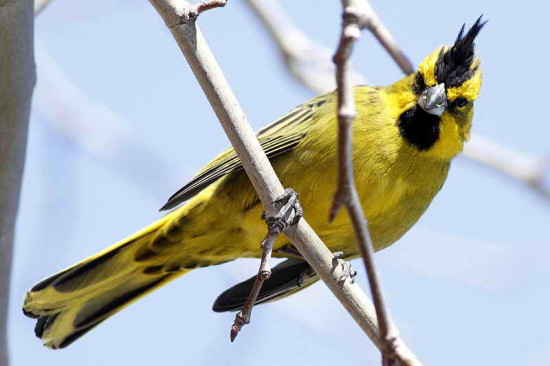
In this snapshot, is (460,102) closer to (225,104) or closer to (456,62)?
(456,62)

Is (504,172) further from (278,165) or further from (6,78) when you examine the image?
(6,78)

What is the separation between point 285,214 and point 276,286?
1510 millimetres

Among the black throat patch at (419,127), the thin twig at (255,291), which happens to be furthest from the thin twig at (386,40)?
the thin twig at (255,291)

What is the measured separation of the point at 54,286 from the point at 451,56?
112 inches

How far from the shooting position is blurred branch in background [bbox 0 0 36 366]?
140 inches

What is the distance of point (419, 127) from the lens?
493 cm

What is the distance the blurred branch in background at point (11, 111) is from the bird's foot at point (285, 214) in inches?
48.7

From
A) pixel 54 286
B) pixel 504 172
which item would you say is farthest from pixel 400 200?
pixel 54 286

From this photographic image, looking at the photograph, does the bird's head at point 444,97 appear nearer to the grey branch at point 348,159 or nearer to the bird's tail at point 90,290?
the bird's tail at point 90,290

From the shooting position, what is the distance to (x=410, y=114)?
4957mm

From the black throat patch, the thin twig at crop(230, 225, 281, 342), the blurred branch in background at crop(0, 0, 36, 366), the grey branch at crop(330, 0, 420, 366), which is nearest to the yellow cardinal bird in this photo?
the black throat patch

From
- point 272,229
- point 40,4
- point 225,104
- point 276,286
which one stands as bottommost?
point 276,286

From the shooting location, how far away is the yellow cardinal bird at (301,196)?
183 inches

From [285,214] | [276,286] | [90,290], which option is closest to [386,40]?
[285,214]
